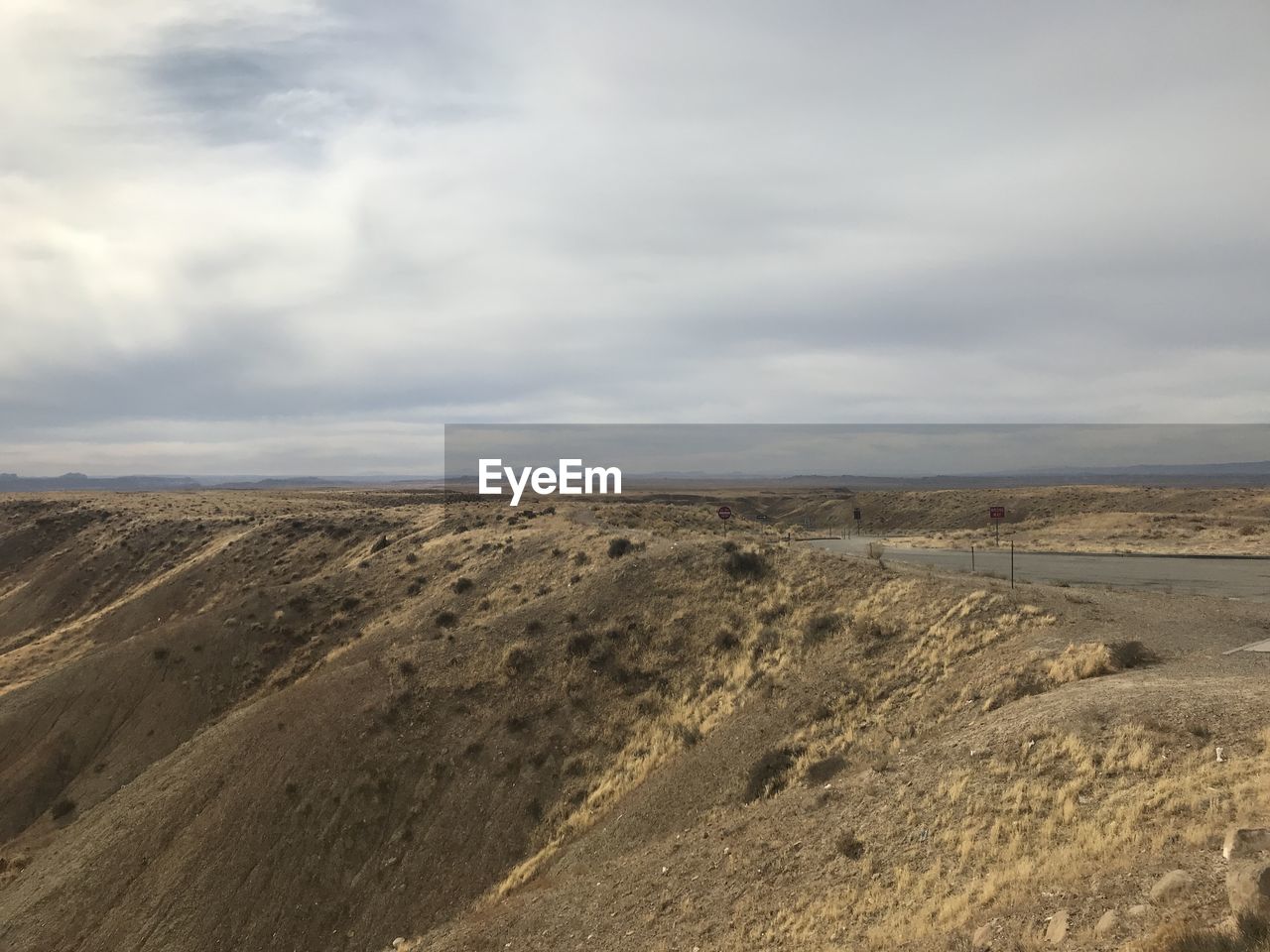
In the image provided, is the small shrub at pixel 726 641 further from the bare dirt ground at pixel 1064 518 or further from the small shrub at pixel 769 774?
the bare dirt ground at pixel 1064 518

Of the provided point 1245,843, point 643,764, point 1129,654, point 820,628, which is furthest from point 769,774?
point 1245,843

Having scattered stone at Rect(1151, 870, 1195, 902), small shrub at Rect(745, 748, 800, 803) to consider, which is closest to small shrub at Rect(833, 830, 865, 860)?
small shrub at Rect(745, 748, 800, 803)

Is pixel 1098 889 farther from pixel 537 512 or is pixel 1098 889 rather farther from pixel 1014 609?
pixel 537 512

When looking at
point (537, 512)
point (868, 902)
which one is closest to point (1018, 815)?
point (868, 902)

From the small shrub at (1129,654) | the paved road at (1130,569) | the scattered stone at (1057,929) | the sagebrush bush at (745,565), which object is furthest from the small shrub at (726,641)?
the scattered stone at (1057,929)

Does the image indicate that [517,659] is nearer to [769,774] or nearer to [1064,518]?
[769,774]
